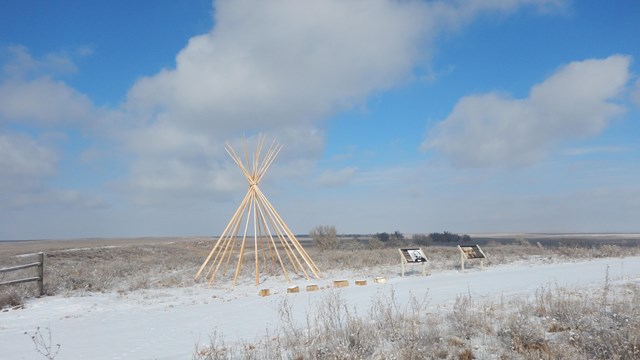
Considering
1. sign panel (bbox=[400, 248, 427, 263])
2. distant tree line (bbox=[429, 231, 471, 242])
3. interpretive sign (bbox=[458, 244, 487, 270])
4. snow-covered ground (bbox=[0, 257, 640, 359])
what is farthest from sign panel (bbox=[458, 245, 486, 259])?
distant tree line (bbox=[429, 231, 471, 242])

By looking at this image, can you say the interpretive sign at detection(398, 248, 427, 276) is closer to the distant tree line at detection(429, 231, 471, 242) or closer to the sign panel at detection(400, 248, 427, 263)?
the sign panel at detection(400, 248, 427, 263)

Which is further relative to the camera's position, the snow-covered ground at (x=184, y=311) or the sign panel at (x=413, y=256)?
the sign panel at (x=413, y=256)

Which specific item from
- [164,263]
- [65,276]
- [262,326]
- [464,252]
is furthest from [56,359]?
[164,263]

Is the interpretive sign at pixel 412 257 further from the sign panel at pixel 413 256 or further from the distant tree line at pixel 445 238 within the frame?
the distant tree line at pixel 445 238

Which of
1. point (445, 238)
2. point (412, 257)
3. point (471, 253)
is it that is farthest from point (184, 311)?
point (445, 238)

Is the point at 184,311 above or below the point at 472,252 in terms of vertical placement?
below

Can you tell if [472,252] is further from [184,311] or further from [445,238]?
[445,238]

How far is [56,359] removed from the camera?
17.1ft

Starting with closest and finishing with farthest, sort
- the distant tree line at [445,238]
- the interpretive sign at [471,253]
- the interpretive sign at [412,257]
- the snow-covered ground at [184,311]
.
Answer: the snow-covered ground at [184,311], the interpretive sign at [412,257], the interpretive sign at [471,253], the distant tree line at [445,238]

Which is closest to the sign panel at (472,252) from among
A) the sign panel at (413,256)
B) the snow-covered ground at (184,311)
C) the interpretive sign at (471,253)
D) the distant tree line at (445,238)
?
the interpretive sign at (471,253)

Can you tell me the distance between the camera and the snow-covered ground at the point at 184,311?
5773 mm

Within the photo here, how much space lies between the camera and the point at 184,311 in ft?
27.0

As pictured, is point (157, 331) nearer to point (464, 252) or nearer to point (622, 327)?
point (622, 327)

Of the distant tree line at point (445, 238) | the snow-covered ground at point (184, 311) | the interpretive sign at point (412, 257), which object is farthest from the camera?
the distant tree line at point (445, 238)
